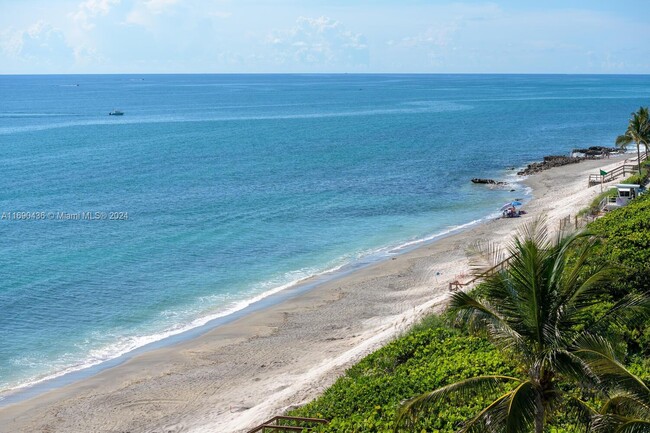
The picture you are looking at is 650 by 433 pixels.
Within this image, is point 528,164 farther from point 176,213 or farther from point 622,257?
point 622,257

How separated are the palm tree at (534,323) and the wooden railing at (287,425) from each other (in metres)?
6.91

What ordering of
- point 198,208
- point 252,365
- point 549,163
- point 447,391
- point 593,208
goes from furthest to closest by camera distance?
point 549,163
point 198,208
point 593,208
point 252,365
point 447,391

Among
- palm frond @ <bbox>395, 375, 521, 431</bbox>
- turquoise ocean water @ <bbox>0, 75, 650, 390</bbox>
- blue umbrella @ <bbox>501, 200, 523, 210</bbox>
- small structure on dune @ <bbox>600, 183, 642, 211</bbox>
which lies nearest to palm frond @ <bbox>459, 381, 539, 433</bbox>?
palm frond @ <bbox>395, 375, 521, 431</bbox>

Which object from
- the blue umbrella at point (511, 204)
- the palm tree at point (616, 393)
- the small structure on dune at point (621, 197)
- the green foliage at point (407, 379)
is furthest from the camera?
the blue umbrella at point (511, 204)

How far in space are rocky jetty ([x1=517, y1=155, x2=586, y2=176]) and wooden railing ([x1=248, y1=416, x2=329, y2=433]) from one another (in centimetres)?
6218

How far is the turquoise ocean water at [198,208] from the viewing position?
117ft

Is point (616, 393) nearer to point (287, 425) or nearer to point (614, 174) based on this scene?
point (287, 425)

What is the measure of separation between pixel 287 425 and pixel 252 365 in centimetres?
1020

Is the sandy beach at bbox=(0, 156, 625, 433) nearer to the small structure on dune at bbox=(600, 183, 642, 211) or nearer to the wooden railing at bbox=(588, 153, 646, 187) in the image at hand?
the small structure on dune at bbox=(600, 183, 642, 211)

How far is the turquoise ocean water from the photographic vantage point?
1405 inches

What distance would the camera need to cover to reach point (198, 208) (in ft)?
196

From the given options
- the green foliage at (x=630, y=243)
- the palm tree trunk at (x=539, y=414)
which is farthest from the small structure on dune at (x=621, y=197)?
the palm tree trunk at (x=539, y=414)

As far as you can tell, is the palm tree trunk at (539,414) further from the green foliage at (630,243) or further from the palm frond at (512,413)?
the green foliage at (630,243)

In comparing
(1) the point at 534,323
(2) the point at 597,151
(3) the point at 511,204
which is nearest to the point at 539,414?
(1) the point at 534,323
